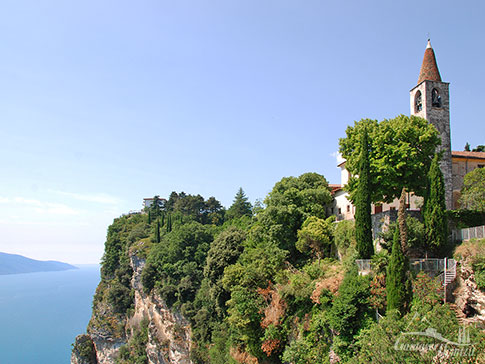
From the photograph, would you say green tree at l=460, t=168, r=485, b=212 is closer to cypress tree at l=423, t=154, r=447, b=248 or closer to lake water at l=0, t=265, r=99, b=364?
cypress tree at l=423, t=154, r=447, b=248

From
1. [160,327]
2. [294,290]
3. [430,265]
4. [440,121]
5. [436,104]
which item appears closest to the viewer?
[430,265]

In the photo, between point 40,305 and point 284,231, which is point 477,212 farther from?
point 40,305

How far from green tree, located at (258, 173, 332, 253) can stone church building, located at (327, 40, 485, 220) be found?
231cm

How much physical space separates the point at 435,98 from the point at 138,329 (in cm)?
4794

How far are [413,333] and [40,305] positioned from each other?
582ft

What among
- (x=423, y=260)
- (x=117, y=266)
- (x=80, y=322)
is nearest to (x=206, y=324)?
(x=423, y=260)

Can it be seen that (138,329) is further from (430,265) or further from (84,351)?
(430,265)

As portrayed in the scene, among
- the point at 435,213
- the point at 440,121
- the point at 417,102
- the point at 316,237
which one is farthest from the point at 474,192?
the point at 316,237

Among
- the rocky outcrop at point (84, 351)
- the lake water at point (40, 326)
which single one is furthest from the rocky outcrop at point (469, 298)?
the lake water at point (40, 326)

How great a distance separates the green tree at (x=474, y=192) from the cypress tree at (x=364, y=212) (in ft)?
20.4

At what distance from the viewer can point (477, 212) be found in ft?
67.5

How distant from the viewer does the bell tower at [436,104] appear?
26.6 m

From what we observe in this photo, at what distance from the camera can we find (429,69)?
28297 millimetres

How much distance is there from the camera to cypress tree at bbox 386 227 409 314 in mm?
16234
